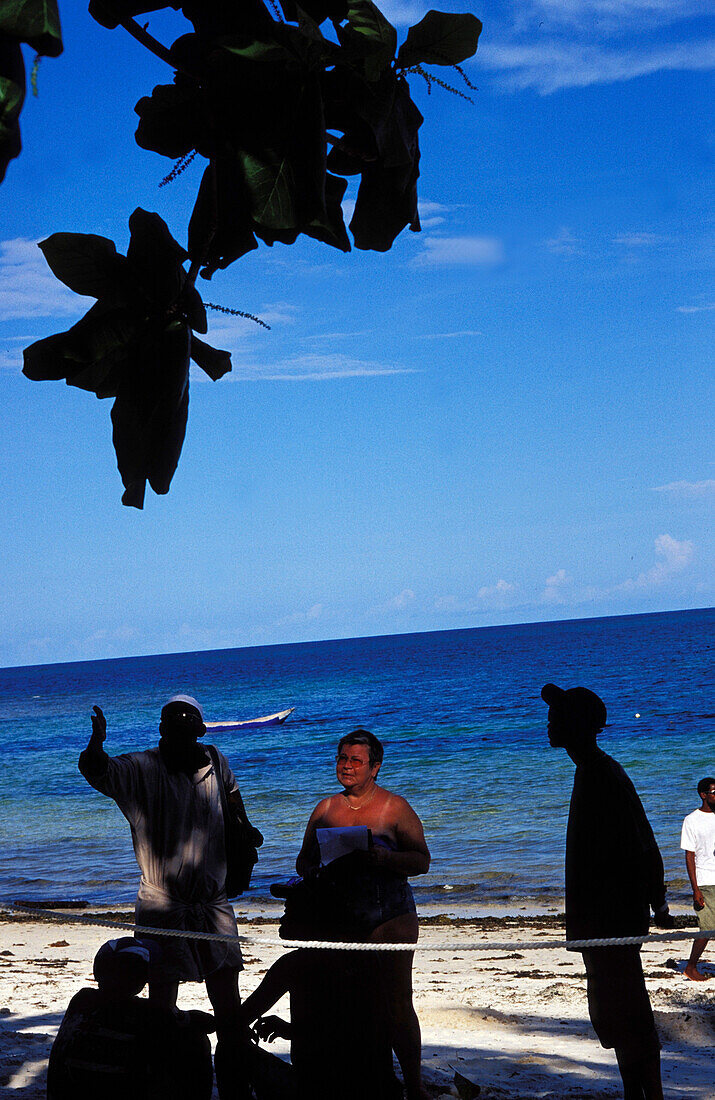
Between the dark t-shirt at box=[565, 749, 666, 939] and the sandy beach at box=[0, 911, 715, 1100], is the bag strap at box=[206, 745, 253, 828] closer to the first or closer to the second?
the sandy beach at box=[0, 911, 715, 1100]

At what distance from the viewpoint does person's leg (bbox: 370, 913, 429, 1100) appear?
3.67 metres

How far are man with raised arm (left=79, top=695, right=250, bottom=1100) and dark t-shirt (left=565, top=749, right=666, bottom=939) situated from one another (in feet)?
4.49

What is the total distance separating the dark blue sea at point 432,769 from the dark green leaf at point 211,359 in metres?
11.0

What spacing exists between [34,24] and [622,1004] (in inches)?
152

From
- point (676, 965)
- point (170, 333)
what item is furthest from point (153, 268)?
point (676, 965)

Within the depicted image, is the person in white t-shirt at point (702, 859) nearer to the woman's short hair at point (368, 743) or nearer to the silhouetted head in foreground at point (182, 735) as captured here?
the woman's short hair at point (368, 743)

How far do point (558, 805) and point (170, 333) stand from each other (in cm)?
1850

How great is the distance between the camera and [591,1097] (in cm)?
462

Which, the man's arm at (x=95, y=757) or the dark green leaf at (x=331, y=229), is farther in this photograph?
the man's arm at (x=95, y=757)

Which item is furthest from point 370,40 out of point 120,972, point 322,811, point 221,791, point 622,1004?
point 622,1004

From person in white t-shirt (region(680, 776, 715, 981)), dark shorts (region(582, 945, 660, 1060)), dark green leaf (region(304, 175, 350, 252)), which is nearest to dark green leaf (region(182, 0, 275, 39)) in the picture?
dark green leaf (region(304, 175, 350, 252))

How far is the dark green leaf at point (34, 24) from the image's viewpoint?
44.6 inches

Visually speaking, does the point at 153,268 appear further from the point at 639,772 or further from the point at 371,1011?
the point at 639,772

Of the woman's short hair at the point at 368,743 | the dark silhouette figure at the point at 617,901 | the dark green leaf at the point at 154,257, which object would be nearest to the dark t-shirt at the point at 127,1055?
the woman's short hair at the point at 368,743
